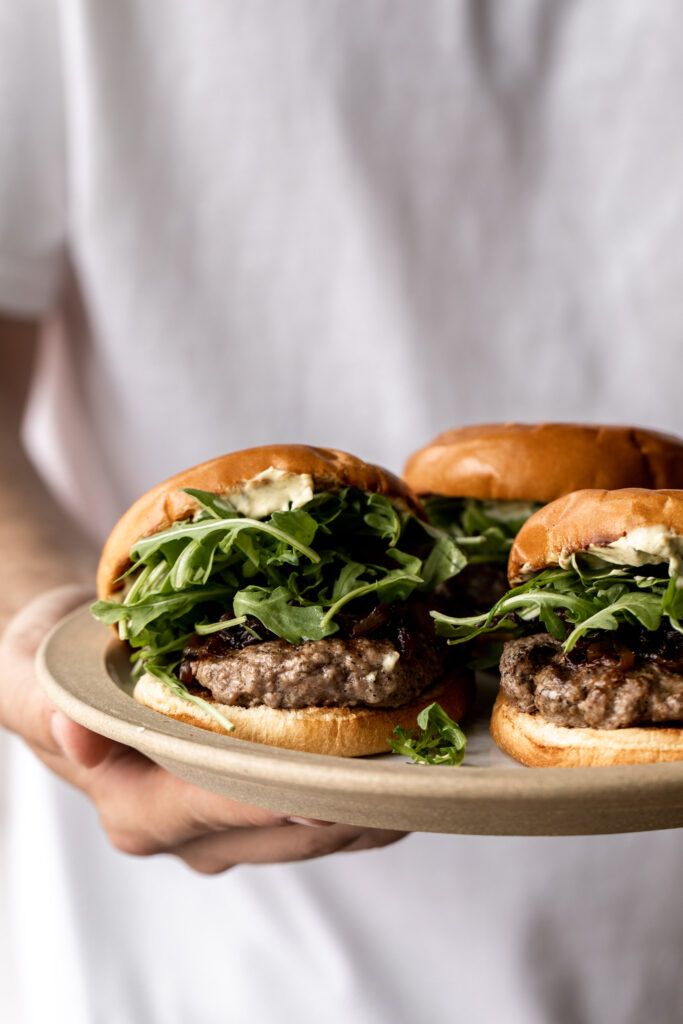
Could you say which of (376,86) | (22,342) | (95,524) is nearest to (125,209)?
(22,342)

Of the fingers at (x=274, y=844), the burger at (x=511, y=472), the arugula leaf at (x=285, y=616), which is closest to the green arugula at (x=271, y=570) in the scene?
the arugula leaf at (x=285, y=616)

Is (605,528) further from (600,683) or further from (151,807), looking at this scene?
(151,807)

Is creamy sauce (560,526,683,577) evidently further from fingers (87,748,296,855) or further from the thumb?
the thumb

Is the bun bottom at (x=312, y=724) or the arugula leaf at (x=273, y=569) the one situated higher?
the arugula leaf at (x=273, y=569)

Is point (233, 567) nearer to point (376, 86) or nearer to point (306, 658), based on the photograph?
point (306, 658)

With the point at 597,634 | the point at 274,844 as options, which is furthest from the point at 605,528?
the point at 274,844

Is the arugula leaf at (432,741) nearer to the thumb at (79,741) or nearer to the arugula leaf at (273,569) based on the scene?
the arugula leaf at (273,569)
